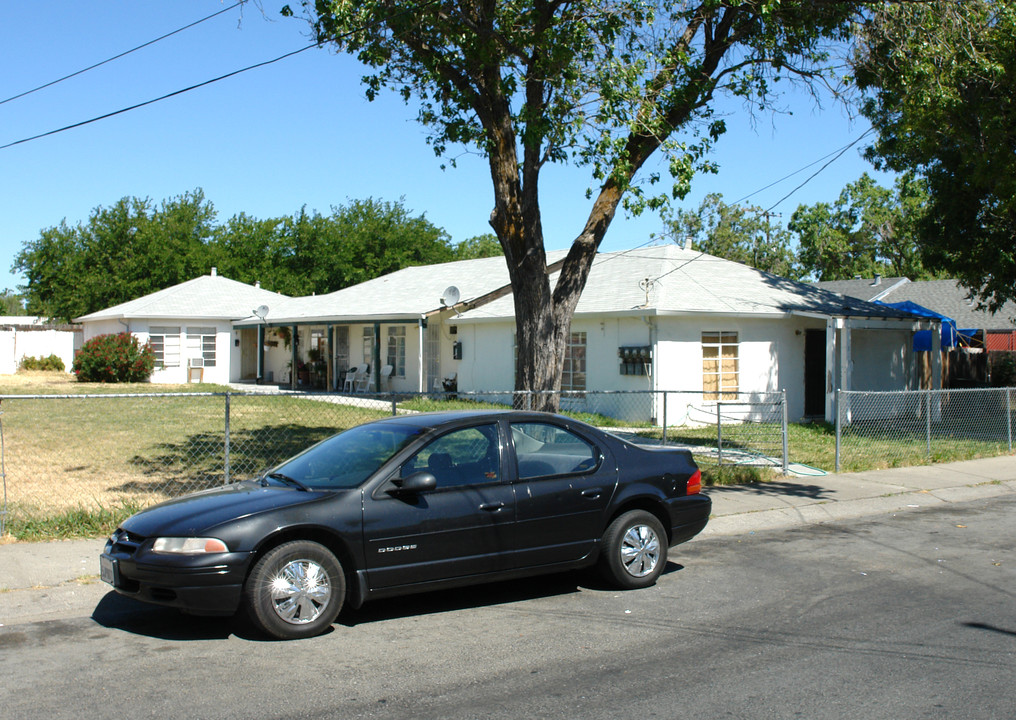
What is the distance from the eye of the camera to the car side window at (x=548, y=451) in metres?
6.72

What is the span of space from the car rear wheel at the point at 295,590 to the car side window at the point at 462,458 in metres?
0.87

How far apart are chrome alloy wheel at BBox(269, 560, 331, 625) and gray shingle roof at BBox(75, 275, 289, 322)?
3025cm

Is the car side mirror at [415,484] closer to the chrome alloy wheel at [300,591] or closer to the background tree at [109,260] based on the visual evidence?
the chrome alloy wheel at [300,591]

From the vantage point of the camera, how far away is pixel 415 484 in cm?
596

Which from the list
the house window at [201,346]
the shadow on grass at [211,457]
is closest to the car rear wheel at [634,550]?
the shadow on grass at [211,457]

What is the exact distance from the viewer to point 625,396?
20.4 metres

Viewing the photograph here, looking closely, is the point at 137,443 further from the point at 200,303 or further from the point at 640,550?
the point at 200,303

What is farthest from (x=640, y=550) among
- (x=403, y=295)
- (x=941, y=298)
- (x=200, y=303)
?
(x=941, y=298)

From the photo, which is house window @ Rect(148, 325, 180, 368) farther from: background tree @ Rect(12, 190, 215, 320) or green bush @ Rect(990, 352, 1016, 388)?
green bush @ Rect(990, 352, 1016, 388)

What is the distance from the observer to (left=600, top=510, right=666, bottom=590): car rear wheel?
6.89 m

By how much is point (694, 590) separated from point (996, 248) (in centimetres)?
1734

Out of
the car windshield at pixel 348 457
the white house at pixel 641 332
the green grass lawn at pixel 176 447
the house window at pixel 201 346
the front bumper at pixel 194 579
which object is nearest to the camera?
the front bumper at pixel 194 579

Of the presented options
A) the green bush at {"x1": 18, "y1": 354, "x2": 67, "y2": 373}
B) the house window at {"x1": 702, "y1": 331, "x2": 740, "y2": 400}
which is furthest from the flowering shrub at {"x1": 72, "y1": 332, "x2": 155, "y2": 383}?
Answer: the house window at {"x1": 702, "y1": 331, "x2": 740, "y2": 400}

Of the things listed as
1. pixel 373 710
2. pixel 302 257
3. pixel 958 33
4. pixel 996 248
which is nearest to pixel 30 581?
pixel 373 710
